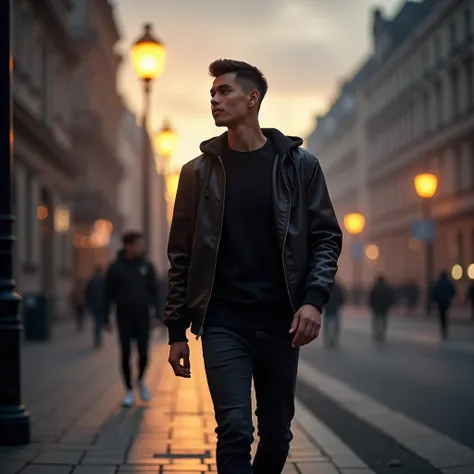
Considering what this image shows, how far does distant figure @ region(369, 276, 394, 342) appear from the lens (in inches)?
989

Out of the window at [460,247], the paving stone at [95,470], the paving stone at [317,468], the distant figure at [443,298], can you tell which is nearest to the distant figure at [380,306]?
the distant figure at [443,298]

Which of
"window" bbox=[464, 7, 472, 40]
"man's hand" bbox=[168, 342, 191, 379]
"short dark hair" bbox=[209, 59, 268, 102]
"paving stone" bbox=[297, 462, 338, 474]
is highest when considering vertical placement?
"window" bbox=[464, 7, 472, 40]

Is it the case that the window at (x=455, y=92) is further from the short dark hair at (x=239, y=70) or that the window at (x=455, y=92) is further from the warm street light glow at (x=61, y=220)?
the short dark hair at (x=239, y=70)

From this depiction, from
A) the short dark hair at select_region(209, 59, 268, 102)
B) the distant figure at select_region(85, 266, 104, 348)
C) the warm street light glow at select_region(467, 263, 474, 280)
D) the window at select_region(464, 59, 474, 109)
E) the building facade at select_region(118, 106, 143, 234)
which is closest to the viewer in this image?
the short dark hair at select_region(209, 59, 268, 102)

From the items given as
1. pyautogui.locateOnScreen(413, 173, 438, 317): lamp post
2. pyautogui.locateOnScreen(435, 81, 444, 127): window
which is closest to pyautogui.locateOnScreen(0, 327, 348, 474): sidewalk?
pyautogui.locateOnScreen(413, 173, 438, 317): lamp post

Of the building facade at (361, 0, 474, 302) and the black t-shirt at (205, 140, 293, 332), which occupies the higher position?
the building facade at (361, 0, 474, 302)

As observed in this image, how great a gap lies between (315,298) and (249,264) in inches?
11.7

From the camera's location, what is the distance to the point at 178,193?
462 centimetres

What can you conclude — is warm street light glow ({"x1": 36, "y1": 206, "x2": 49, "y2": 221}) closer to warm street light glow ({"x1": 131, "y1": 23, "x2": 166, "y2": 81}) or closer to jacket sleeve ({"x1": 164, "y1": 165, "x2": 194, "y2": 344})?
warm street light glow ({"x1": 131, "y1": 23, "x2": 166, "y2": 81})

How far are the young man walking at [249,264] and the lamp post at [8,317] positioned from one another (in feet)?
11.8

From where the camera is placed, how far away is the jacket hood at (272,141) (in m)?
4.55

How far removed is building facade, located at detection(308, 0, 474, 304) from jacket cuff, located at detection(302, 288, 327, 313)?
144ft

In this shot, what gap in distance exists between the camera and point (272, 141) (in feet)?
15.3

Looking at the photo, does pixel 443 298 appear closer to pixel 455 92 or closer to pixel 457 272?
pixel 457 272
